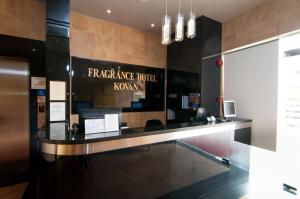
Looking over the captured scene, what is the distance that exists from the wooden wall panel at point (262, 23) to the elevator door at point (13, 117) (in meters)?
3.82

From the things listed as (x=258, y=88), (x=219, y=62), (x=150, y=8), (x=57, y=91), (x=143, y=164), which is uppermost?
(x=150, y=8)

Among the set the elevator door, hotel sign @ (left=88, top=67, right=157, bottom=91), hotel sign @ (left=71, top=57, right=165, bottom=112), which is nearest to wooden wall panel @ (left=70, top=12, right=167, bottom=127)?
hotel sign @ (left=71, top=57, right=165, bottom=112)

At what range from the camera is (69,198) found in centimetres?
172

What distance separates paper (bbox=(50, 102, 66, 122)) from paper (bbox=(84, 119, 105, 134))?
698 mm

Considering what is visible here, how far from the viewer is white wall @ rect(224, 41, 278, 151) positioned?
319cm

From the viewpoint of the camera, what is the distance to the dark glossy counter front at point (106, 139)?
61.8 inches

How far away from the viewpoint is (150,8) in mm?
3375

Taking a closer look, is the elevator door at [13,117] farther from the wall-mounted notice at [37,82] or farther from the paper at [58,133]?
the paper at [58,133]

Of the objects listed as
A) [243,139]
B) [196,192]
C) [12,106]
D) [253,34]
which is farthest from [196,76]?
[12,106]

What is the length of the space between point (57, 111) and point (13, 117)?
1.26 m

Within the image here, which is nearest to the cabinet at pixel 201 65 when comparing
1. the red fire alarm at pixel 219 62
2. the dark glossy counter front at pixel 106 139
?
the red fire alarm at pixel 219 62

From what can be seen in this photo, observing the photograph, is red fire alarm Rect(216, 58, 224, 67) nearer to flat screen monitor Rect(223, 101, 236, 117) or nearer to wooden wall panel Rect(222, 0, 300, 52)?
wooden wall panel Rect(222, 0, 300, 52)

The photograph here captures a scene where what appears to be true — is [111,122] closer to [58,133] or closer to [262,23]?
[58,133]

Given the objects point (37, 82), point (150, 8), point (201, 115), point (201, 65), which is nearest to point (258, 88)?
point (201, 65)
